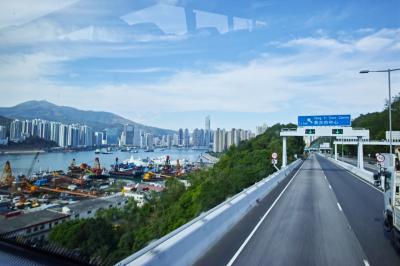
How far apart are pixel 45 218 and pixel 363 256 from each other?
656cm

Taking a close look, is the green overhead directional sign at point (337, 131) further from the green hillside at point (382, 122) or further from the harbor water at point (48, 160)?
the green hillside at point (382, 122)

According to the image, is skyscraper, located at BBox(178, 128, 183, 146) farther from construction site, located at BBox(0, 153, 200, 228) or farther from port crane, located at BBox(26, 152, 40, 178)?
port crane, located at BBox(26, 152, 40, 178)

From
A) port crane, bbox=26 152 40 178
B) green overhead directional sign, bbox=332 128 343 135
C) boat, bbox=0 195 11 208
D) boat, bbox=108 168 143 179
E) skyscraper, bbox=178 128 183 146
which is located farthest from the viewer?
green overhead directional sign, bbox=332 128 343 135

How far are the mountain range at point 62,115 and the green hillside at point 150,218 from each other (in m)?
2.41

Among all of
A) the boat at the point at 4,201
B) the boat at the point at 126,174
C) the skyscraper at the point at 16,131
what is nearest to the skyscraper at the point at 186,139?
the boat at the point at 126,174

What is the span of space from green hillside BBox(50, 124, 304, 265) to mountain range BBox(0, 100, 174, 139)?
2.41 metres

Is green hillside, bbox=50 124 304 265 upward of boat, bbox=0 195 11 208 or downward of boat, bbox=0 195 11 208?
downward

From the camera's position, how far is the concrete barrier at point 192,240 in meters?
5.71

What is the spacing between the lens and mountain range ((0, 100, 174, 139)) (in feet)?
22.6

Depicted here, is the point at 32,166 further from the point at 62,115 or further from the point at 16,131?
the point at 62,115

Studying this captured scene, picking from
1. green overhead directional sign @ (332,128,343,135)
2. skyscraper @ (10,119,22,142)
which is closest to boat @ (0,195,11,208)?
skyscraper @ (10,119,22,142)

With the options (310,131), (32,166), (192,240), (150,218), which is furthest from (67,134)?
(310,131)

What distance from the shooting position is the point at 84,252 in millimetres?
4605

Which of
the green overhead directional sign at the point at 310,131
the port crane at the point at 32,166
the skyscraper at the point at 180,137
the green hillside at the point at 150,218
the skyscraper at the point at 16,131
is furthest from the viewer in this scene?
the green overhead directional sign at the point at 310,131
